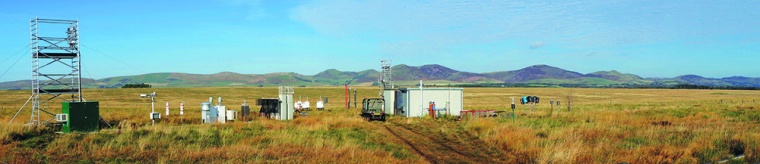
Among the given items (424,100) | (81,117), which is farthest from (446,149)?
(424,100)

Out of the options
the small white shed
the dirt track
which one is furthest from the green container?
the small white shed

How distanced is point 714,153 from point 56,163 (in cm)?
1370

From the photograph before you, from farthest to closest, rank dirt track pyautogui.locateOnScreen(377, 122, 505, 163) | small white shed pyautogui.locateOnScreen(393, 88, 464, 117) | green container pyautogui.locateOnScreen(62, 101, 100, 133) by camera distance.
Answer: small white shed pyautogui.locateOnScreen(393, 88, 464, 117) < green container pyautogui.locateOnScreen(62, 101, 100, 133) < dirt track pyautogui.locateOnScreen(377, 122, 505, 163)

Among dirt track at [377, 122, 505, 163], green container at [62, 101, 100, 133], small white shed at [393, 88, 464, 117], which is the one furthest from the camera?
small white shed at [393, 88, 464, 117]

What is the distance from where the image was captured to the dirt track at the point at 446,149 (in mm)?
12859

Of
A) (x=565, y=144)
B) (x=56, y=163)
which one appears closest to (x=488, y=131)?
(x=565, y=144)

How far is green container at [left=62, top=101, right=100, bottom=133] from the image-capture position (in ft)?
63.4

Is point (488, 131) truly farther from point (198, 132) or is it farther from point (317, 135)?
point (198, 132)

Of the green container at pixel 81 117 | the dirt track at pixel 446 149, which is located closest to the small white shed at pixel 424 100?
the dirt track at pixel 446 149

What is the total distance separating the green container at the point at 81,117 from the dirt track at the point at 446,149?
10335mm

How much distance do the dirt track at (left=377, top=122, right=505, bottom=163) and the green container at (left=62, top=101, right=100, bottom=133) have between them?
10335mm

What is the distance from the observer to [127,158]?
12297 mm

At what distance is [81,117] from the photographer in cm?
1958

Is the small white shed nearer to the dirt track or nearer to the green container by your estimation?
the dirt track
